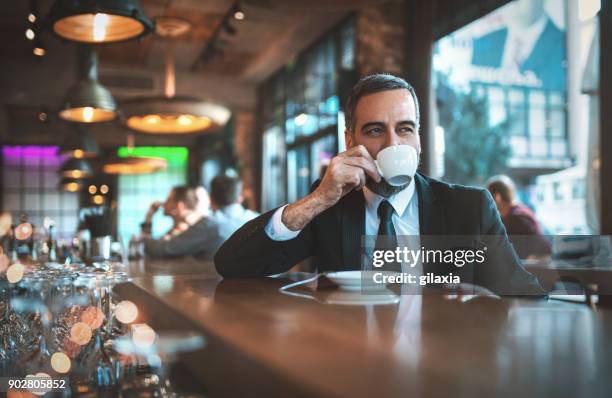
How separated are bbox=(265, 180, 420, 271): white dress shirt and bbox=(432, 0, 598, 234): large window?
4780mm

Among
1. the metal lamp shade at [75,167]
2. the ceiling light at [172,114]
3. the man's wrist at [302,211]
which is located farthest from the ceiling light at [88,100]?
the metal lamp shade at [75,167]

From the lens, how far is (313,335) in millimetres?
681

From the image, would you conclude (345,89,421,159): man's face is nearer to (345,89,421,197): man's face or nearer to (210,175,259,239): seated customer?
(345,89,421,197): man's face

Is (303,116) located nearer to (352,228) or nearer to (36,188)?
(352,228)

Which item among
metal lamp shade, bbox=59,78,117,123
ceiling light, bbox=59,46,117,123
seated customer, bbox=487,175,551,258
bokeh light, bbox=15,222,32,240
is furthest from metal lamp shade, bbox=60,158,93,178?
seated customer, bbox=487,175,551,258

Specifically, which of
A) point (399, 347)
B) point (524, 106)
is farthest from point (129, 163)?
point (399, 347)

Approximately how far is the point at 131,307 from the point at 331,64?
242 inches

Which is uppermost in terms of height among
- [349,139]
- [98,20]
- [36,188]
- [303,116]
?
[303,116]

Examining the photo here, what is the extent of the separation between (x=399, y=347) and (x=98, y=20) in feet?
8.14

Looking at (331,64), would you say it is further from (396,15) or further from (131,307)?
(131,307)

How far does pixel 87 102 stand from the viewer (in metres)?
3.76

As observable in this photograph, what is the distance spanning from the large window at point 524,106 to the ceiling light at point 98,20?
13.5 feet

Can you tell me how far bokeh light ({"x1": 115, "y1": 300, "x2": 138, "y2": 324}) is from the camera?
1273mm

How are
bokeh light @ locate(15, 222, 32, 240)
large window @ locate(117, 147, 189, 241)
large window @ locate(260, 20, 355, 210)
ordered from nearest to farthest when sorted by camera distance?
bokeh light @ locate(15, 222, 32, 240) → large window @ locate(260, 20, 355, 210) → large window @ locate(117, 147, 189, 241)
